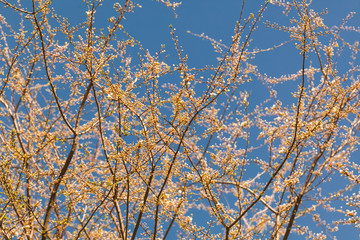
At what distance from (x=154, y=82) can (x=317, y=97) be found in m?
2.84

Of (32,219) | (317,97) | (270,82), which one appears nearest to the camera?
(32,219)

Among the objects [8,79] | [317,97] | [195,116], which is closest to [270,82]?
[317,97]

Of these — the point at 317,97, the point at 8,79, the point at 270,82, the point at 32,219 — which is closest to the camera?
the point at 32,219

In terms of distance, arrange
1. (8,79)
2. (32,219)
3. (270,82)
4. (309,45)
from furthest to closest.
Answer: (270,82), (8,79), (32,219), (309,45)

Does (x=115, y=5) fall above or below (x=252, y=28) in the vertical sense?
above

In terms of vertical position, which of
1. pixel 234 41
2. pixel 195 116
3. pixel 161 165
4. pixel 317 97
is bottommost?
pixel 161 165

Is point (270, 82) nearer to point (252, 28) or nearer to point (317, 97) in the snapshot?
point (317, 97)

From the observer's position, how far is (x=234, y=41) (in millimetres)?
4152

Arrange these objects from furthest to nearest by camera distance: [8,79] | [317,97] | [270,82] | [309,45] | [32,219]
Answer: [270,82]
[317,97]
[8,79]
[32,219]
[309,45]

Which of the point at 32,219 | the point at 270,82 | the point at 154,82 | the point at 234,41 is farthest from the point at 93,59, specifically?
the point at 270,82

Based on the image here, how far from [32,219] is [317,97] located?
4601mm

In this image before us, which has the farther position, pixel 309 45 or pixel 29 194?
pixel 29 194

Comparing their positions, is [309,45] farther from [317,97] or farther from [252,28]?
[317,97]

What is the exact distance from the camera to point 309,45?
4012 mm
